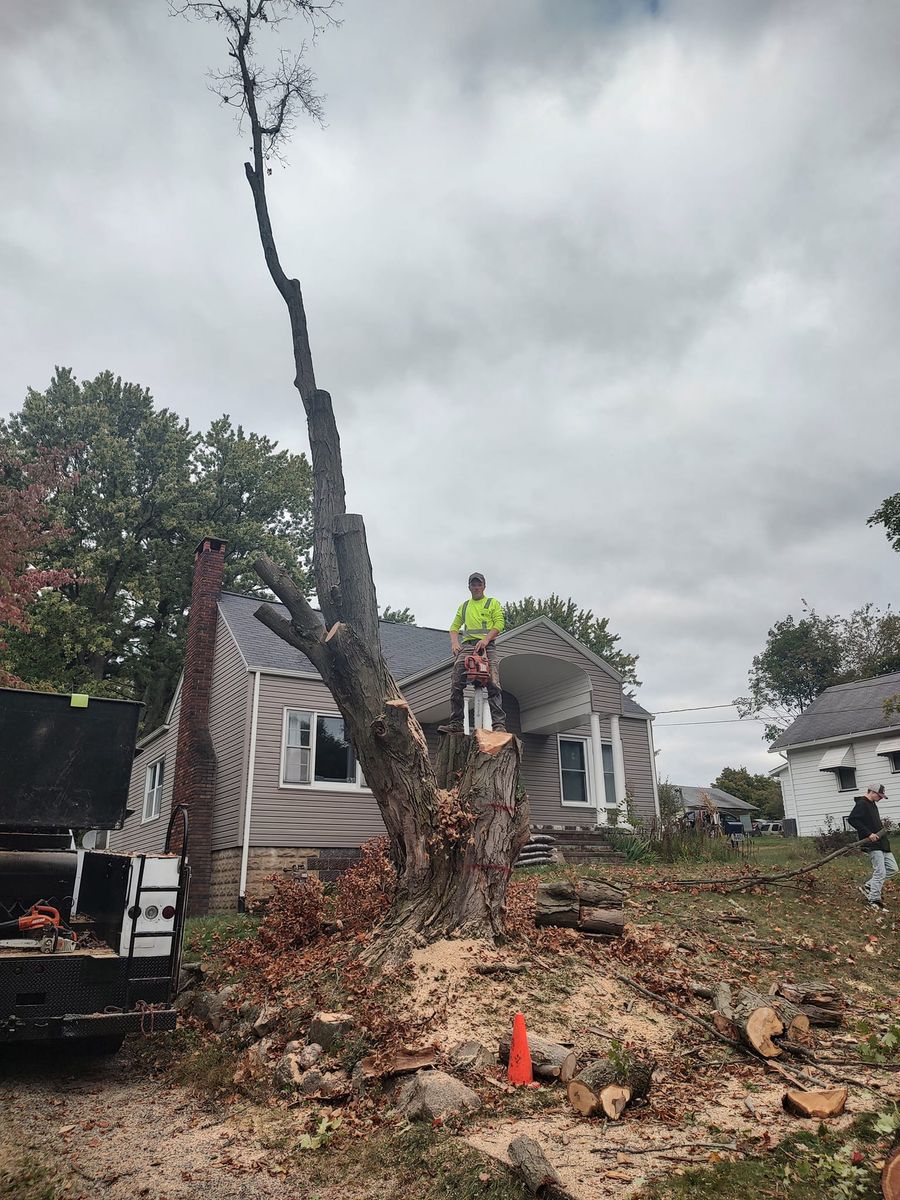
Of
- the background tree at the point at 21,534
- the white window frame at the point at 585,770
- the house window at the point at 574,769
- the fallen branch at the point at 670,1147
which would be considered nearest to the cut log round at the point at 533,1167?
the fallen branch at the point at 670,1147

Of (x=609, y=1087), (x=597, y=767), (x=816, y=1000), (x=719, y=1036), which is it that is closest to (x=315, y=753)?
(x=597, y=767)

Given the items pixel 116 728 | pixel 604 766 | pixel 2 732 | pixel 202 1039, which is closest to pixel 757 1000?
pixel 202 1039

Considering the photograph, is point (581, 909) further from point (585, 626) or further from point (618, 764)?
point (585, 626)

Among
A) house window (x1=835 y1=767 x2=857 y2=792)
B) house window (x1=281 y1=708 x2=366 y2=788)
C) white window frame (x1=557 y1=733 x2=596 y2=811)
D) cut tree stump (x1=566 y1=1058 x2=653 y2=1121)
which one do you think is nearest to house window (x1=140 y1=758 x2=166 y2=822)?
house window (x1=281 y1=708 x2=366 y2=788)

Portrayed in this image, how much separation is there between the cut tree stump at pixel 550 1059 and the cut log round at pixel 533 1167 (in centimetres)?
133

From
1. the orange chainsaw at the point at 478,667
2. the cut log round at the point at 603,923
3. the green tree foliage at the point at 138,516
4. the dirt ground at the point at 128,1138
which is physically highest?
the green tree foliage at the point at 138,516

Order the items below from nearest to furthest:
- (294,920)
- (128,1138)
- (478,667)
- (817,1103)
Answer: (817,1103), (128,1138), (294,920), (478,667)

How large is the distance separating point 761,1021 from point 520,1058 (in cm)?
160

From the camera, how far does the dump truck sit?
20.2 ft

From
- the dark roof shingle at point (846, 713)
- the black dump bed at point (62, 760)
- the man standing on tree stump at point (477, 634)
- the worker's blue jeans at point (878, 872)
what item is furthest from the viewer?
the dark roof shingle at point (846, 713)

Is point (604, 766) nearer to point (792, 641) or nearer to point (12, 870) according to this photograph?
point (12, 870)

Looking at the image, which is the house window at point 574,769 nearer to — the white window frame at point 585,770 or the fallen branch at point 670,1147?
the white window frame at point 585,770

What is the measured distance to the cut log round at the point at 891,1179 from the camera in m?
2.93

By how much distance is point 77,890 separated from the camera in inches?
282
